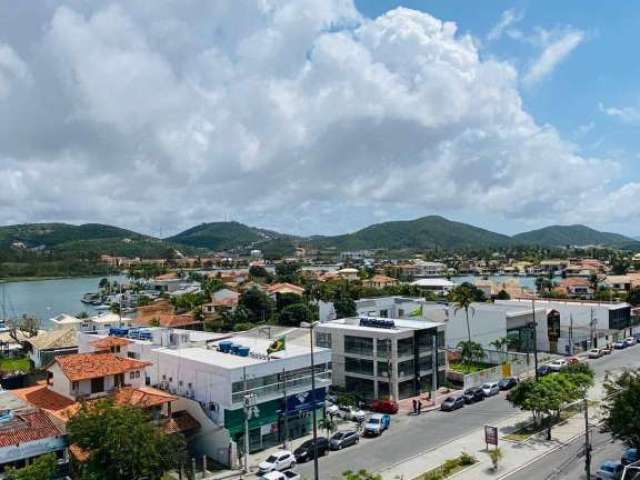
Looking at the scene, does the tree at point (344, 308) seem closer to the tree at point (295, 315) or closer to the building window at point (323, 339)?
the tree at point (295, 315)

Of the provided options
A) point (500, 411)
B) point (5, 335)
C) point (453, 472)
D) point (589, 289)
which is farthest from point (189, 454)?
point (589, 289)

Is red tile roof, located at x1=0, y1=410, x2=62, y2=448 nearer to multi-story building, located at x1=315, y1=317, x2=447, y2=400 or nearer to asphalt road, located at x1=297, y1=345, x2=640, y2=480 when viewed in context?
asphalt road, located at x1=297, y1=345, x2=640, y2=480

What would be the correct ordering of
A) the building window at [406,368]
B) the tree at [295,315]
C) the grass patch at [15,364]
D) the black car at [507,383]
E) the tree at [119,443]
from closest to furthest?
the tree at [119,443] < the building window at [406,368] < the black car at [507,383] < the grass patch at [15,364] < the tree at [295,315]

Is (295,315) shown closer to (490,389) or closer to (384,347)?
(384,347)

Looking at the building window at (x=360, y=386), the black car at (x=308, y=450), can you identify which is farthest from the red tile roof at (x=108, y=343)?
the building window at (x=360, y=386)

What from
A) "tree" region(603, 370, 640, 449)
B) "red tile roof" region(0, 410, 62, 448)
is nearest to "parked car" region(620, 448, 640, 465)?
"tree" region(603, 370, 640, 449)

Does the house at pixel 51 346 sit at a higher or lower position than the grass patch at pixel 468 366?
higher
